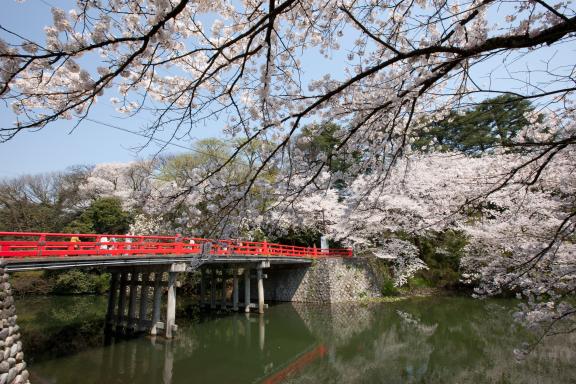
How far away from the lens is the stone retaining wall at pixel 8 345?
177 inches

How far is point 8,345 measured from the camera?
4668 mm

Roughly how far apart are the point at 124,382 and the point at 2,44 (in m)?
6.30

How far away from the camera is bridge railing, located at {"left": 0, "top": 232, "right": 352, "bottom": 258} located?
5.59 meters

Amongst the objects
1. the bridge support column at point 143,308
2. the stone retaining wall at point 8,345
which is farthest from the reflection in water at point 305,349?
the stone retaining wall at point 8,345

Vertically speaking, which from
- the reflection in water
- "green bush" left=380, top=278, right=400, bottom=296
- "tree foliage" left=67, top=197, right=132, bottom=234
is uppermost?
"tree foliage" left=67, top=197, right=132, bottom=234

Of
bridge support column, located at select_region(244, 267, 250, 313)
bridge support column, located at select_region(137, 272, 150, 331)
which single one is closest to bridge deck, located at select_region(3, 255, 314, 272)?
bridge support column, located at select_region(137, 272, 150, 331)

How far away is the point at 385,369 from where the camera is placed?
710cm

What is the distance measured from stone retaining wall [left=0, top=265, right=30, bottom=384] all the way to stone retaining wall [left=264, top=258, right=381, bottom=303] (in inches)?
462

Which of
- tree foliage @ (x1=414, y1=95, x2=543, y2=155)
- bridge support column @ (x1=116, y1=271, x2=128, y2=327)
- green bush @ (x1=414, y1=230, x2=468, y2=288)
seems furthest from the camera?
green bush @ (x1=414, y1=230, x2=468, y2=288)

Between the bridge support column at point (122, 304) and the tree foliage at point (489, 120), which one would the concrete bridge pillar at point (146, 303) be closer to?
the bridge support column at point (122, 304)

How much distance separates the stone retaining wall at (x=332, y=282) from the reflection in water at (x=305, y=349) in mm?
2124

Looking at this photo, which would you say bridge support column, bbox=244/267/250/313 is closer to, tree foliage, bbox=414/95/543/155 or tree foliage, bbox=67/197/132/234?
tree foliage, bbox=67/197/132/234

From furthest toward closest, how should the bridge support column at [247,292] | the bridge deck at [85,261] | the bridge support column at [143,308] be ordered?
the bridge support column at [247,292] < the bridge support column at [143,308] < the bridge deck at [85,261]

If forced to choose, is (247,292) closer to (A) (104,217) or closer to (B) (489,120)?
(A) (104,217)
